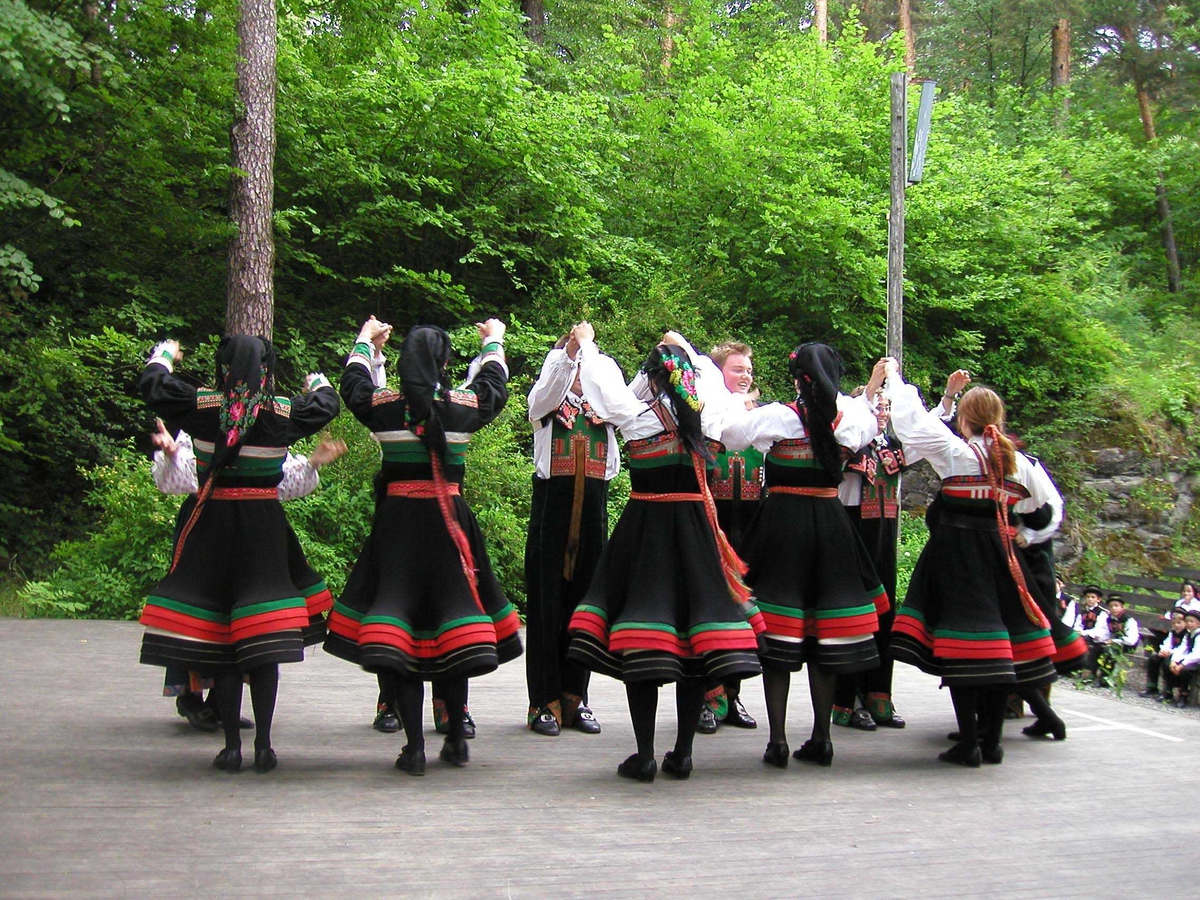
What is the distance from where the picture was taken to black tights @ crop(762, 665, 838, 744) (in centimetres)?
550

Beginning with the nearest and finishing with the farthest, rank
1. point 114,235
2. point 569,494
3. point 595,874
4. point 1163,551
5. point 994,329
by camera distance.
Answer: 1. point 595,874
2. point 569,494
3. point 114,235
4. point 1163,551
5. point 994,329

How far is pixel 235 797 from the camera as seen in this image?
4664 mm

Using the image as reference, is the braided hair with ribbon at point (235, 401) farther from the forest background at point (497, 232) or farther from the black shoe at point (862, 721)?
the forest background at point (497, 232)

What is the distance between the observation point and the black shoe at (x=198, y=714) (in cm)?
588

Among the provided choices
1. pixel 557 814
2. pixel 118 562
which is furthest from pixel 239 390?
pixel 118 562

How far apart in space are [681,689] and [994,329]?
13852 mm

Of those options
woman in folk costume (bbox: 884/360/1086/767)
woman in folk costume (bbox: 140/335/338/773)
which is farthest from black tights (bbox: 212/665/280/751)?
woman in folk costume (bbox: 884/360/1086/767)

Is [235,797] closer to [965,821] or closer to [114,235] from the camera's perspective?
[965,821]

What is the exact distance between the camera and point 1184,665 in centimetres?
874

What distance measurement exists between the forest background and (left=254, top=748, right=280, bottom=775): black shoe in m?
4.99

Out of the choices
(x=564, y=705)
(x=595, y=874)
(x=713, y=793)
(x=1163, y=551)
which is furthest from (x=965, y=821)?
(x=1163, y=551)

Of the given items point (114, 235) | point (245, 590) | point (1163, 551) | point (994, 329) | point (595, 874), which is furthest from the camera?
point (994, 329)

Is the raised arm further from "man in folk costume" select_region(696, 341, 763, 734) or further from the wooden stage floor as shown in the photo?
the wooden stage floor

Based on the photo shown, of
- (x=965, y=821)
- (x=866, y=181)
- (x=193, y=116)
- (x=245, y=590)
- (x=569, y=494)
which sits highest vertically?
(x=866, y=181)
